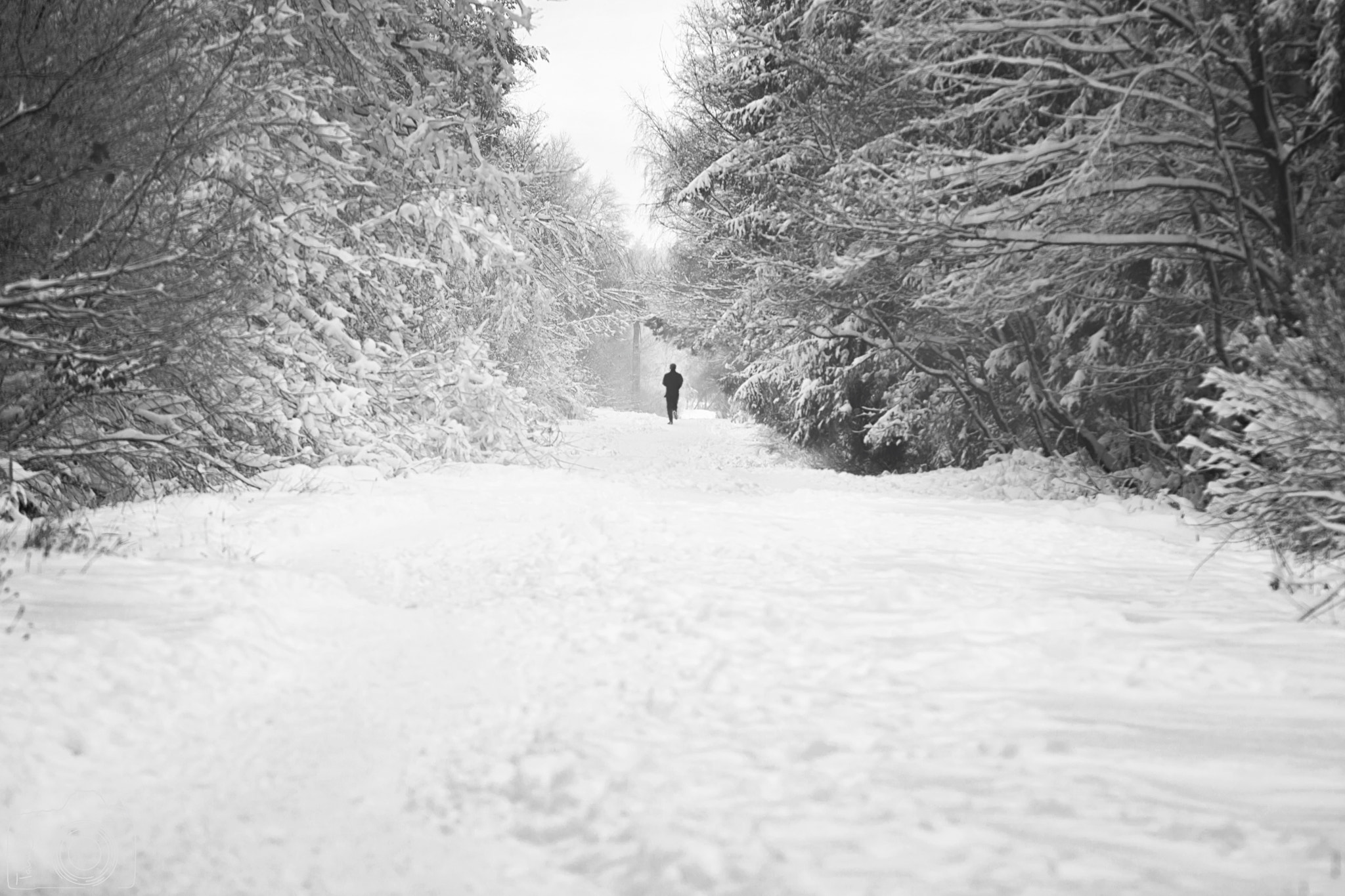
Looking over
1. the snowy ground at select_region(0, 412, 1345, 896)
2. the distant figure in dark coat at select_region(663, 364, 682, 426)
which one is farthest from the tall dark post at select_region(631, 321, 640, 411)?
the snowy ground at select_region(0, 412, 1345, 896)

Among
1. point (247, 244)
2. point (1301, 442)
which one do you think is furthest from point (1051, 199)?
point (247, 244)

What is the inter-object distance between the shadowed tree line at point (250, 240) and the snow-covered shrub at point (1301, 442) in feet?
21.3

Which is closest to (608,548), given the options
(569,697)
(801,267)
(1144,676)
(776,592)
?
(776,592)

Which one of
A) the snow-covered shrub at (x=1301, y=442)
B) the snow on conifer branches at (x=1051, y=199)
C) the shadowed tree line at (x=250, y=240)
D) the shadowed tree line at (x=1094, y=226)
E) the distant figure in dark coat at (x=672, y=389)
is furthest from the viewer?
Answer: the distant figure in dark coat at (x=672, y=389)

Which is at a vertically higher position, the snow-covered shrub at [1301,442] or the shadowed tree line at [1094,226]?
the shadowed tree line at [1094,226]

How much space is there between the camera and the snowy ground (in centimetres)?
238

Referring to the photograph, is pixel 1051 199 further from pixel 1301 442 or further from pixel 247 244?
pixel 247 244

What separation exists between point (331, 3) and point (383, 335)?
4.73m

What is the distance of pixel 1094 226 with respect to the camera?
864cm

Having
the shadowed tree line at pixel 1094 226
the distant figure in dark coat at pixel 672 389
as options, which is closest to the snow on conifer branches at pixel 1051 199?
the shadowed tree line at pixel 1094 226

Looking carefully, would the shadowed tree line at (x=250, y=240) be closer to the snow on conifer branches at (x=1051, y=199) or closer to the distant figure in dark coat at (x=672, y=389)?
the snow on conifer branches at (x=1051, y=199)

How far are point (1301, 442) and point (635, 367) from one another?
151ft

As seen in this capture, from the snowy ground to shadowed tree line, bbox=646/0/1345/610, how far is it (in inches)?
61.4

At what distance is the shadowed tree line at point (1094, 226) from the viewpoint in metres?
5.83
